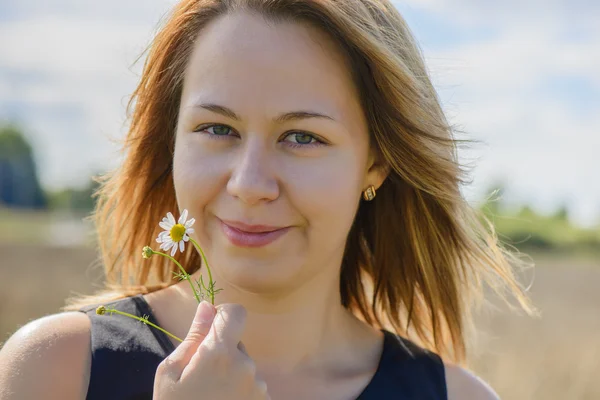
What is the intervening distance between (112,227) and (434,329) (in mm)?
1583

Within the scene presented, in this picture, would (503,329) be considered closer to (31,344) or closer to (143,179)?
(143,179)

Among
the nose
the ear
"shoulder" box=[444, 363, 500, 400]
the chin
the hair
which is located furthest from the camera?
"shoulder" box=[444, 363, 500, 400]

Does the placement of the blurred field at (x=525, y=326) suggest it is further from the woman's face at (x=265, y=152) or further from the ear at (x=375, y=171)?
the woman's face at (x=265, y=152)

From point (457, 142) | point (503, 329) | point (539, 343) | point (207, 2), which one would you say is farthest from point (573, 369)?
point (207, 2)

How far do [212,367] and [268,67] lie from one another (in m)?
1.09

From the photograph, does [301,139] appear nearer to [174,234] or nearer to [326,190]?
[326,190]

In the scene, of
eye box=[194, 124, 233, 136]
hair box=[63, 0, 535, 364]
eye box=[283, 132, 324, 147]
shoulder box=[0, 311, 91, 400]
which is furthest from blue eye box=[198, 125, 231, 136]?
shoulder box=[0, 311, 91, 400]

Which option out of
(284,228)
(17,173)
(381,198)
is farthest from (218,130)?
(17,173)

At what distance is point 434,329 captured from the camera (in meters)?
4.05

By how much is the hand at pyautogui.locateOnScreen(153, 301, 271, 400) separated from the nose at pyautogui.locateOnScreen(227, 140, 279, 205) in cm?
49

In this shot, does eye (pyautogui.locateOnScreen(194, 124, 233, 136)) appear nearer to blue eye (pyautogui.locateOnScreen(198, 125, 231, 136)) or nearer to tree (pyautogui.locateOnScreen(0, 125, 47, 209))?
blue eye (pyautogui.locateOnScreen(198, 125, 231, 136))

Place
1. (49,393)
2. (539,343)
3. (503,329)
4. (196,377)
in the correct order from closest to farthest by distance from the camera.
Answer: (196,377), (49,393), (539,343), (503,329)

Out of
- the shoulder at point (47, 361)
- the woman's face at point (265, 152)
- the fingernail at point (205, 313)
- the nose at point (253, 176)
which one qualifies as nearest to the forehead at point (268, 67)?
the woman's face at point (265, 152)

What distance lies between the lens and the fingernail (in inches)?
94.9
